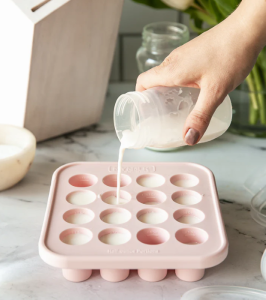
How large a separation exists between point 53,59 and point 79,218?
1.13ft

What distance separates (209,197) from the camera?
73 cm

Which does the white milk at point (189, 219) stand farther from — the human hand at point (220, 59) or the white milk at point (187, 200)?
the human hand at point (220, 59)

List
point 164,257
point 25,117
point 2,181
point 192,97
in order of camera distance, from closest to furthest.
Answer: point 164,257 < point 192,97 < point 2,181 < point 25,117

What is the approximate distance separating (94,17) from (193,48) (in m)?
0.33

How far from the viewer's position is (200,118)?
0.60m

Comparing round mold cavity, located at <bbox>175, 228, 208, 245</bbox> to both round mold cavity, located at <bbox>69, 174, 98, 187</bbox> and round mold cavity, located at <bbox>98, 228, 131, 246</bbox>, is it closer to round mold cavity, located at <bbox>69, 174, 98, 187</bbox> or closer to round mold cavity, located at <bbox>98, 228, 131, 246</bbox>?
round mold cavity, located at <bbox>98, 228, 131, 246</bbox>

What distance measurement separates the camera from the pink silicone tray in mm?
588

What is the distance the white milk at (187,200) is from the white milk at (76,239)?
0.55 feet

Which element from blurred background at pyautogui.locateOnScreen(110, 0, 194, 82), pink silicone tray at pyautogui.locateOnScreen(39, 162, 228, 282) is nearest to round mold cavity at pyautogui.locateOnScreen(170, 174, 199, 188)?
pink silicone tray at pyautogui.locateOnScreen(39, 162, 228, 282)

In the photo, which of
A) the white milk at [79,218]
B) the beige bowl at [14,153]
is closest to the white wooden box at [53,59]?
the beige bowl at [14,153]

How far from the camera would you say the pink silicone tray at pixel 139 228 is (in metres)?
0.59

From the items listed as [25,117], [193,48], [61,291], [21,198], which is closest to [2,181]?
[21,198]

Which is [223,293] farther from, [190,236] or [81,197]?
[81,197]

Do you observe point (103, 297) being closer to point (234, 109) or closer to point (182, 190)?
point (182, 190)
